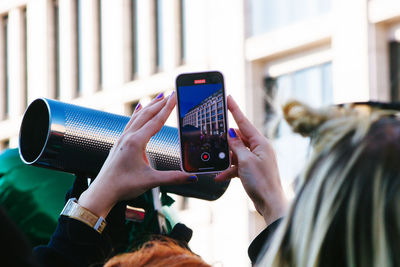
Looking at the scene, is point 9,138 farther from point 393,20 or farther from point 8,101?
point 393,20

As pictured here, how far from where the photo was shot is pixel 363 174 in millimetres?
1151

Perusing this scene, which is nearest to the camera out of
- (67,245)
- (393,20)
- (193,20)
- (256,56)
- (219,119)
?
(67,245)

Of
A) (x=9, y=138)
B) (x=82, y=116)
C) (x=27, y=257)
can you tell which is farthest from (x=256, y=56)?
(x=27, y=257)

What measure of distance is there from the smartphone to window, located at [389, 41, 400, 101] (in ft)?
38.0

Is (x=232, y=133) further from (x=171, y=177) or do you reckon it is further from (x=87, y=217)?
(x=87, y=217)

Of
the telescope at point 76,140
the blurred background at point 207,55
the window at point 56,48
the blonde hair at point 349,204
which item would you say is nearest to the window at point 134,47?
the blurred background at point 207,55

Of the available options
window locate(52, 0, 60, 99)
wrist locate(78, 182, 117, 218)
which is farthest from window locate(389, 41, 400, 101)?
wrist locate(78, 182, 117, 218)

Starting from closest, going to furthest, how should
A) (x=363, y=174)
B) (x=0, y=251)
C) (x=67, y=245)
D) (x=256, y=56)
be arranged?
(x=0, y=251), (x=363, y=174), (x=67, y=245), (x=256, y=56)

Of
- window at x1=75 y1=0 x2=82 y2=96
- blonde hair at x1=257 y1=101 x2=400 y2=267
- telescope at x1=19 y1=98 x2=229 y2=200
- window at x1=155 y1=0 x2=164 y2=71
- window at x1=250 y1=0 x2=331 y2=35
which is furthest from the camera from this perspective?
window at x1=75 y1=0 x2=82 y2=96

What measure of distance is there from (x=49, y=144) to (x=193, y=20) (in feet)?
51.5

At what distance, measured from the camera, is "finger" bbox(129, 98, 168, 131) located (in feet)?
5.89

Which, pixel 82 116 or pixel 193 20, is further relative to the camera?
pixel 193 20

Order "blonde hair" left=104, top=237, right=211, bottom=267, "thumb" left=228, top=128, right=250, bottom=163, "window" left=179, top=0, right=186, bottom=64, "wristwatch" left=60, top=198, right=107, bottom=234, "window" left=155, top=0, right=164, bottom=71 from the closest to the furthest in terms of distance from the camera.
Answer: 1. "blonde hair" left=104, top=237, right=211, bottom=267
2. "wristwatch" left=60, top=198, right=107, bottom=234
3. "thumb" left=228, top=128, right=250, bottom=163
4. "window" left=179, top=0, right=186, bottom=64
5. "window" left=155, top=0, right=164, bottom=71

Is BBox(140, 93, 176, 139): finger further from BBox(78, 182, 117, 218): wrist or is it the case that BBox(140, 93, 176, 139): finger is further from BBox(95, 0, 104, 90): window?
BBox(95, 0, 104, 90): window
